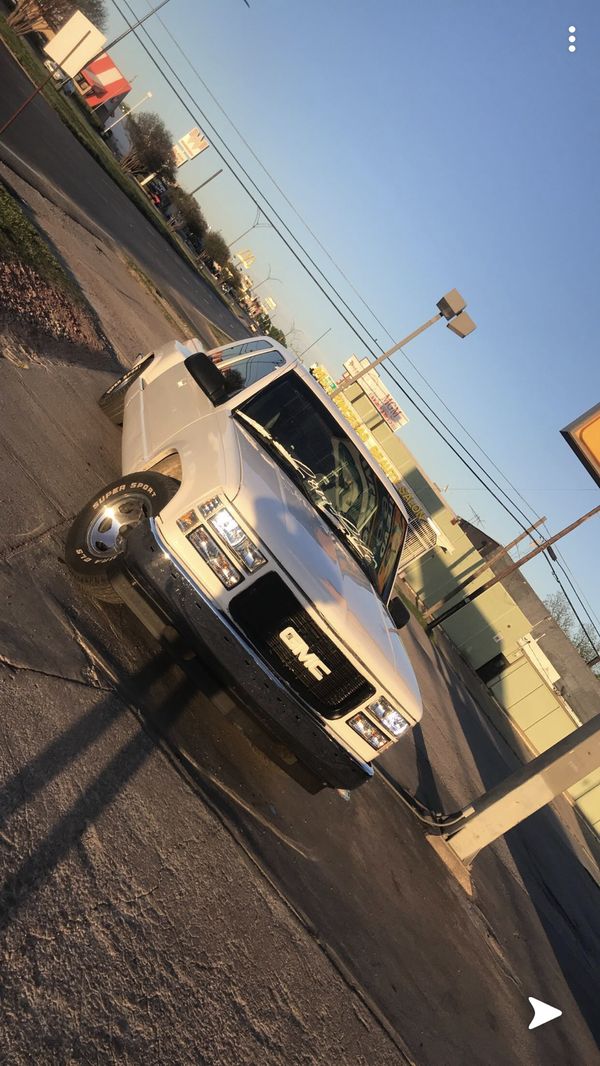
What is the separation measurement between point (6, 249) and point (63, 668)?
17.2ft

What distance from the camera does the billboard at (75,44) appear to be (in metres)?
9.11

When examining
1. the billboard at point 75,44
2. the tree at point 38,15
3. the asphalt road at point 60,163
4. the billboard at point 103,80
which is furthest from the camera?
the billboard at point 103,80

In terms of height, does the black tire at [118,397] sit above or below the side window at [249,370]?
above

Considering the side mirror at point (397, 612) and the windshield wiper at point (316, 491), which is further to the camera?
the side mirror at point (397, 612)

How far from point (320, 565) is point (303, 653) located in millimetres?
538

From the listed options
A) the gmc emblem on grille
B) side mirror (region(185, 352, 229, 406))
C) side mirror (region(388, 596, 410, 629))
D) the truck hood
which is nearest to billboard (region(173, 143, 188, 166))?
side mirror (region(185, 352, 229, 406))

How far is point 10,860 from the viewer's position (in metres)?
2.87

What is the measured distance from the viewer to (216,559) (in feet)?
14.0

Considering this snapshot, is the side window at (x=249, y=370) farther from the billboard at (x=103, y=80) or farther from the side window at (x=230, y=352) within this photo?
the billboard at (x=103, y=80)

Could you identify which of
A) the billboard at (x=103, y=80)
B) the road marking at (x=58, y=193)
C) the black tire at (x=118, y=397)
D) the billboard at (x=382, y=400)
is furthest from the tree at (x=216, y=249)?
the black tire at (x=118, y=397)

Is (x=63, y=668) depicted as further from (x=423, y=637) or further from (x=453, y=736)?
(x=423, y=637)

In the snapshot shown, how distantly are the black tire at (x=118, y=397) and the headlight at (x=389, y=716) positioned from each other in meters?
4.11

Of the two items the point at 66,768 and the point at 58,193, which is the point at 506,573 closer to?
the point at 58,193

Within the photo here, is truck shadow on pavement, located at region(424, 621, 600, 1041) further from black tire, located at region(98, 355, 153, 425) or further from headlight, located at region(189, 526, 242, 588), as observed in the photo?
black tire, located at region(98, 355, 153, 425)
